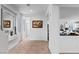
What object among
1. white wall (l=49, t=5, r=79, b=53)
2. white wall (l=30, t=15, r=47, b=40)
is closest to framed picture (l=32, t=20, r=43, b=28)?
white wall (l=30, t=15, r=47, b=40)

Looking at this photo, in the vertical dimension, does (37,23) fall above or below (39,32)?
above

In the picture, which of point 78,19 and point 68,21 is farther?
point 78,19

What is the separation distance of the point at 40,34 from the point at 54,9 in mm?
6947

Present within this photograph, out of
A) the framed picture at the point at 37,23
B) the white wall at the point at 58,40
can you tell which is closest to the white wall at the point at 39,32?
the framed picture at the point at 37,23

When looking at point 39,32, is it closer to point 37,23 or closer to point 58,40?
point 37,23

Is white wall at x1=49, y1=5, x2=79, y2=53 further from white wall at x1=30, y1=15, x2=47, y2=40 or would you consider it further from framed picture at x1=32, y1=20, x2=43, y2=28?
framed picture at x1=32, y1=20, x2=43, y2=28

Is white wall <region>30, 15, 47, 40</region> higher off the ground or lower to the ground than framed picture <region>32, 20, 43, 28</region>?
lower

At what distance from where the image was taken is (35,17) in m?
11.9

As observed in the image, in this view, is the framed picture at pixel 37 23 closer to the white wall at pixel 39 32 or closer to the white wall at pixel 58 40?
the white wall at pixel 39 32

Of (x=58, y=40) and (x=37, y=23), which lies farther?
(x=37, y=23)

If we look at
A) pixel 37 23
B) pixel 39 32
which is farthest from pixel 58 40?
pixel 37 23

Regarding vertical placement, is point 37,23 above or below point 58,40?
above
